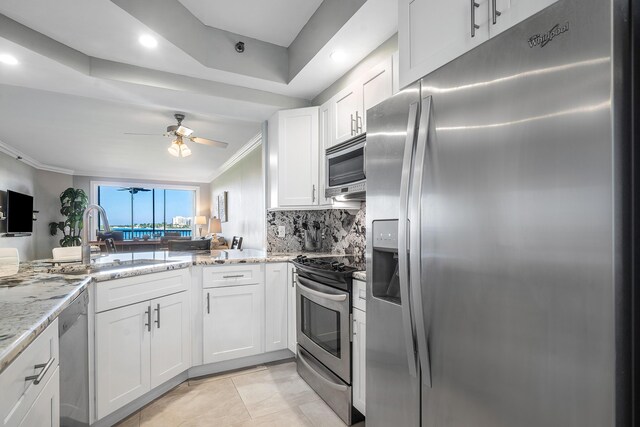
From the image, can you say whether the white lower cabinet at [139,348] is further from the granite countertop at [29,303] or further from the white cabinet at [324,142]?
the white cabinet at [324,142]

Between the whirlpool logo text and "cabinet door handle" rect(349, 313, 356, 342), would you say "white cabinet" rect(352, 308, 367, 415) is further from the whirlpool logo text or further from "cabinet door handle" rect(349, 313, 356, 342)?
the whirlpool logo text

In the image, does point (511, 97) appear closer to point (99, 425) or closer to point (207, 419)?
point (207, 419)

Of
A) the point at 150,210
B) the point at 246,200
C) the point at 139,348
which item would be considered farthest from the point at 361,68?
the point at 150,210

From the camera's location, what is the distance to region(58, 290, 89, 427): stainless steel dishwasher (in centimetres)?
147

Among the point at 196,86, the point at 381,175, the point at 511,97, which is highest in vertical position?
the point at 196,86

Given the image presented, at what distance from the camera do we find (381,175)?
4.88 ft

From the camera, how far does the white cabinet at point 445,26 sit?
1.02 m

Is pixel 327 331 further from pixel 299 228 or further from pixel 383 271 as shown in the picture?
pixel 299 228

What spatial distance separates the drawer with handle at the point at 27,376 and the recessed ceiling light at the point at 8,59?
6.75 feet

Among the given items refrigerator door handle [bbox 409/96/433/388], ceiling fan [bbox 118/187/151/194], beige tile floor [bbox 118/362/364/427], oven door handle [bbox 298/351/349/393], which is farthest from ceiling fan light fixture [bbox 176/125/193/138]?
ceiling fan [bbox 118/187/151/194]

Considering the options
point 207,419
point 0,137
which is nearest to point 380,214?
point 207,419

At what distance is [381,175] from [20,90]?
396 cm

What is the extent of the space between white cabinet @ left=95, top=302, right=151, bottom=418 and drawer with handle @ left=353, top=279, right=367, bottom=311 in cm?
135

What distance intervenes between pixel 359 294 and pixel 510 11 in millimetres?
1442
